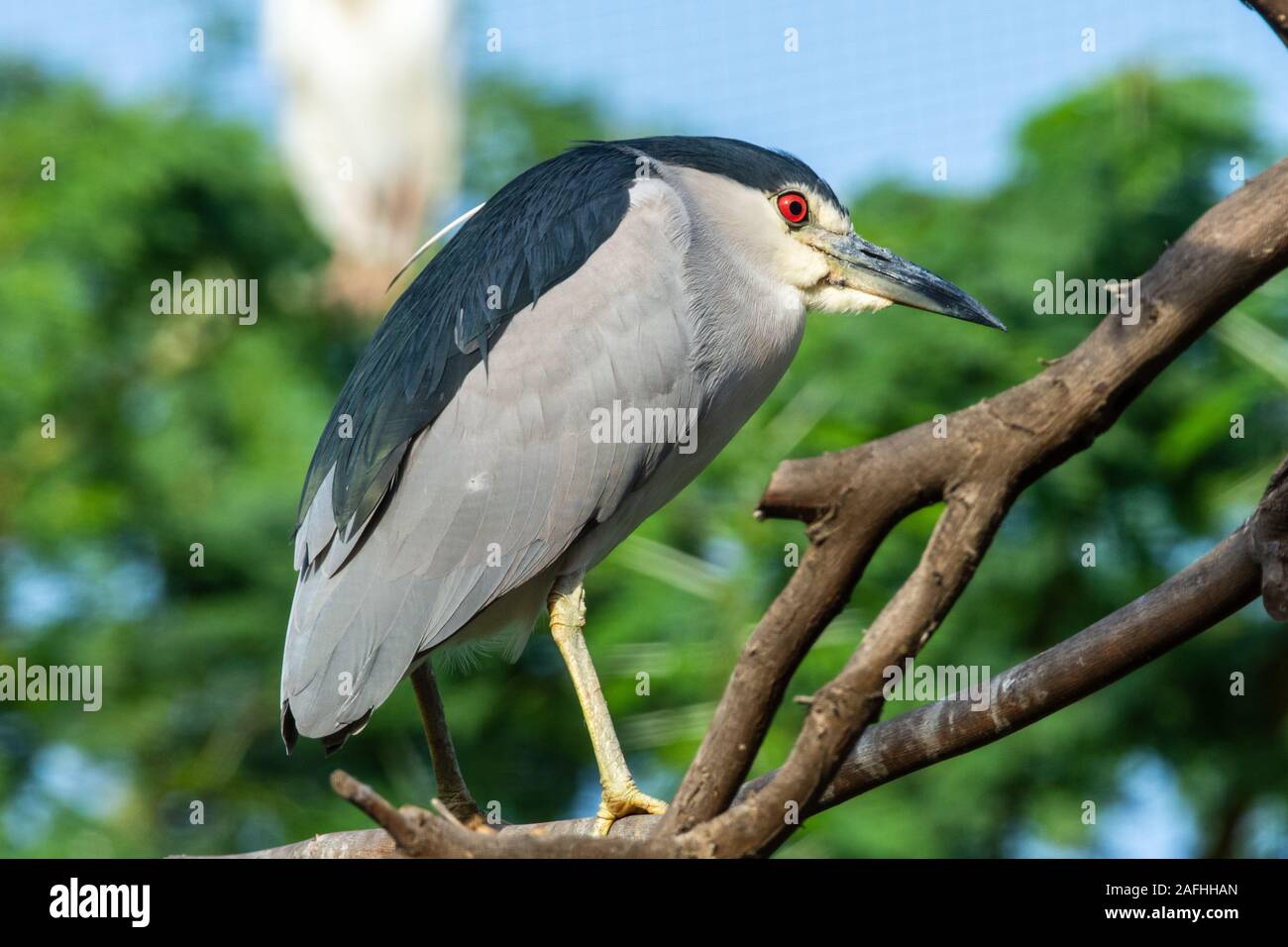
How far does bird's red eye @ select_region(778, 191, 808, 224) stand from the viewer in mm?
3203

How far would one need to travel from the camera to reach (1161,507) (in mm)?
5805

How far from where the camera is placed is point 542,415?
301cm

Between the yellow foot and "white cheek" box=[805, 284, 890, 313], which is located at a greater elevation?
"white cheek" box=[805, 284, 890, 313]

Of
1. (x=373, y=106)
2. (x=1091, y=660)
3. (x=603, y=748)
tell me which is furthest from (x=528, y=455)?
(x=373, y=106)

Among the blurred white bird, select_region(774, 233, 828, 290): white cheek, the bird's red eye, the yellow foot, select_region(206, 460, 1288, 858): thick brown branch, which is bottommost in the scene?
the yellow foot

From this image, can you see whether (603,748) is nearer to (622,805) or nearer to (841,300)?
(622,805)

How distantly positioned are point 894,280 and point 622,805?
3.76 feet

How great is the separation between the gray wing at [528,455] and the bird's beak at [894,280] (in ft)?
1.17

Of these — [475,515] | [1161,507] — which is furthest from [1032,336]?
[475,515]

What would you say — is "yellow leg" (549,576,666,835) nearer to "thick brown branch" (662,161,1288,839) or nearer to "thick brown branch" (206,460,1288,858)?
"thick brown branch" (206,460,1288,858)

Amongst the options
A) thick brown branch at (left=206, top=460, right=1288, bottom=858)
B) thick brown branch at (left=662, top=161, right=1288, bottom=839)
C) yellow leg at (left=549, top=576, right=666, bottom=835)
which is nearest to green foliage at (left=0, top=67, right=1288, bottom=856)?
yellow leg at (left=549, top=576, right=666, bottom=835)

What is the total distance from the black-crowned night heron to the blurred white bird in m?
8.39

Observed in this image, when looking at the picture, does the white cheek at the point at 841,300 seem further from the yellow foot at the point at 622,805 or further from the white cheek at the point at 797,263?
the yellow foot at the point at 622,805

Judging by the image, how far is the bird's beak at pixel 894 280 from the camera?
10.3 ft
